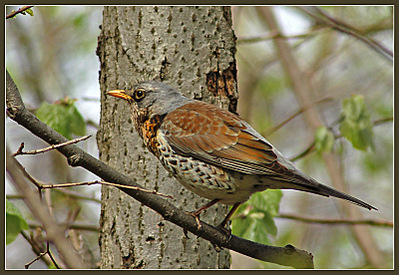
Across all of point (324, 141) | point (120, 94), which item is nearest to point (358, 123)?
point (324, 141)

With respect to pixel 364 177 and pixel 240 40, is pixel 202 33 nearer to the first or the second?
pixel 240 40

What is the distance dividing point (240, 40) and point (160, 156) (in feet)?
9.89

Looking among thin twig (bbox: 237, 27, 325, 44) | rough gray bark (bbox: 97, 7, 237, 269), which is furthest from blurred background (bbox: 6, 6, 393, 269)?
rough gray bark (bbox: 97, 7, 237, 269)

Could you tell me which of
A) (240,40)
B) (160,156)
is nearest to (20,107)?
(160,156)

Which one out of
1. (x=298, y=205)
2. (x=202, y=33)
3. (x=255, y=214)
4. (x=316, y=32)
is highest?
(x=316, y=32)

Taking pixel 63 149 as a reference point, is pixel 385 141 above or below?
above

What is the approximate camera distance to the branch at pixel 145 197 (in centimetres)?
270

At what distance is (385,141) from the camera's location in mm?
9492

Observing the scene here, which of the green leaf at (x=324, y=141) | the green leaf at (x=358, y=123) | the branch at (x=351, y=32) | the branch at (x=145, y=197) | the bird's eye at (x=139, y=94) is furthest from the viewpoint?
the branch at (x=351, y=32)

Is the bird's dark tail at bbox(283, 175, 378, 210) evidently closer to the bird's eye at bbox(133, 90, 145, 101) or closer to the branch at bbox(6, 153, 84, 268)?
the bird's eye at bbox(133, 90, 145, 101)

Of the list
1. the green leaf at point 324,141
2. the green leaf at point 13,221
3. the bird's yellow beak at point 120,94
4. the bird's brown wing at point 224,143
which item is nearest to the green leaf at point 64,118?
the bird's yellow beak at point 120,94

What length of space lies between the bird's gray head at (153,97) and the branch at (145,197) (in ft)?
3.81

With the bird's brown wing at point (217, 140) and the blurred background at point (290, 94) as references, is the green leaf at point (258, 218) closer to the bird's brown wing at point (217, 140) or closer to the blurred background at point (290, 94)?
the bird's brown wing at point (217, 140)

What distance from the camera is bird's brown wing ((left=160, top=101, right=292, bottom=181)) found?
3.69 metres
